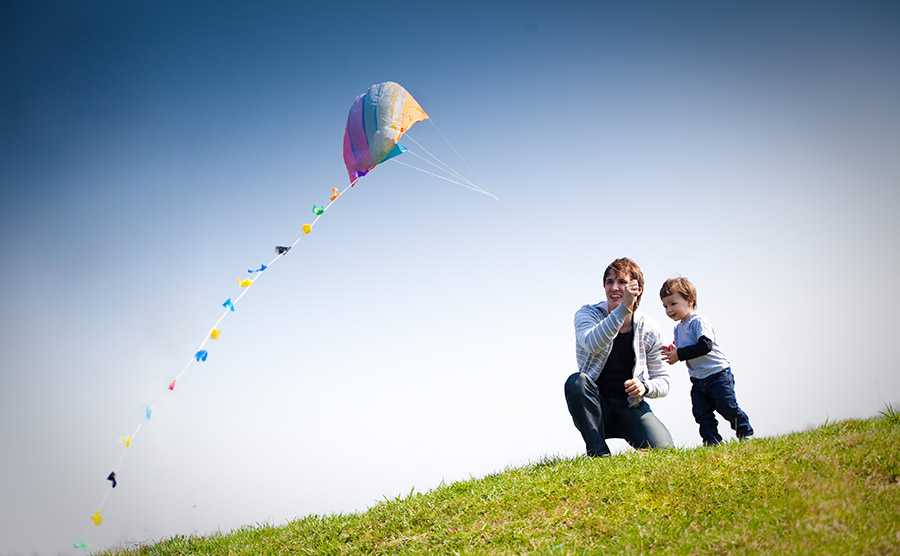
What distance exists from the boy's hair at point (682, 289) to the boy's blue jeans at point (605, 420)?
1.90 meters

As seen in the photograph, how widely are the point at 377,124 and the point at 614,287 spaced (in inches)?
204

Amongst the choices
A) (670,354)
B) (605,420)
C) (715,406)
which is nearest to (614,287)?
(670,354)

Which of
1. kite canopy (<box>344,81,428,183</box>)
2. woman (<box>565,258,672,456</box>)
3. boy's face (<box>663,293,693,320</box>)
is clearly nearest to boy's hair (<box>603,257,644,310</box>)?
woman (<box>565,258,672,456</box>)

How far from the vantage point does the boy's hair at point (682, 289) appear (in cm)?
892

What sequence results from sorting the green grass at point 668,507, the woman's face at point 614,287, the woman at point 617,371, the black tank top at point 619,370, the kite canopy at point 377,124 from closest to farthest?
1. the green grass at point 668,507
2. the woman at point 617,371
3. the woman's face at point 614,287
4. the black tank top at point 619,370
5. the kite canopy at point 377,124

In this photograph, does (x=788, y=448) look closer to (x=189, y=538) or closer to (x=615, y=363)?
(x=615, y=363)

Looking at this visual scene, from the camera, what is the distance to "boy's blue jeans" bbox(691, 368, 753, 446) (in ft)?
27.2

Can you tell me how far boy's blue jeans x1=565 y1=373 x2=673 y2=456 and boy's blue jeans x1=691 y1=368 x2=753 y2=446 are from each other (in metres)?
1.12

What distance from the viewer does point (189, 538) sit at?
8672mm

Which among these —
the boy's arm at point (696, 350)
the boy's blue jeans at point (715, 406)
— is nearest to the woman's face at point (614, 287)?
the boy's arm at point (696, 350)

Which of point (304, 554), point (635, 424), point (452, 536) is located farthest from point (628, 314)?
point (304, 554)

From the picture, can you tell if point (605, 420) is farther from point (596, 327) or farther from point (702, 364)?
point (702, 364)

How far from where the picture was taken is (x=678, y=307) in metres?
8.90

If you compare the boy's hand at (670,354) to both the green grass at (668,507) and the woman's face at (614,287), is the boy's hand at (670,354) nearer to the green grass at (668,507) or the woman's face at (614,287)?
the woman's face at (614,287)
